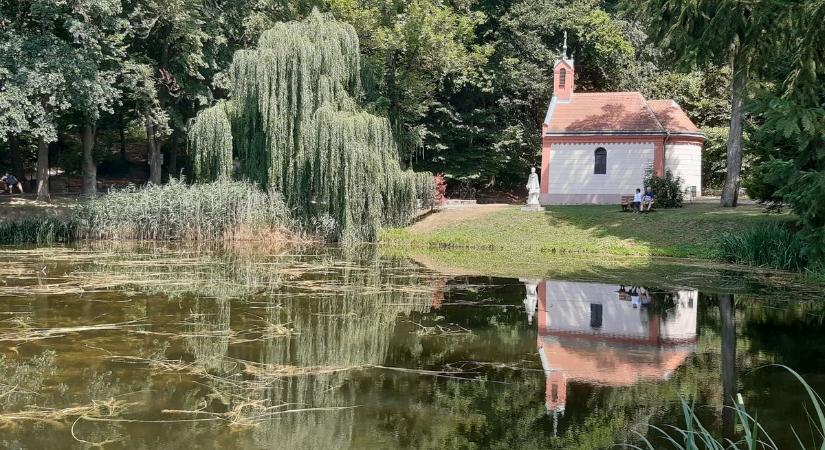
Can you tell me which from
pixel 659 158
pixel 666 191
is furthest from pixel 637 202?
pixel 659 158

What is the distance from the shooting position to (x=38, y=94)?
81.1 ft

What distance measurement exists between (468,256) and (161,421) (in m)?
15.1

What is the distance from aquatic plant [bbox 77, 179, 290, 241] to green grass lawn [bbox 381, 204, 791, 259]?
4269 mm

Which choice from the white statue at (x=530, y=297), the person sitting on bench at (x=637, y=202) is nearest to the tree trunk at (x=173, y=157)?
the person sitting on bench at (x=637, y=202)

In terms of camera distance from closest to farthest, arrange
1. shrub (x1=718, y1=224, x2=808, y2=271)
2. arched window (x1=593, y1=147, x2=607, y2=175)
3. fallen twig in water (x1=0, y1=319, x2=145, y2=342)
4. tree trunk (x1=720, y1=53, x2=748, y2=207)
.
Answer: fallen twig in water (x1=0, y1=319, x2=145, y2=342) < shrub (x1=718, y1=224, x2=808, y2=271) < tree trunk (x1=720, y1=53, x2=748, y2=207) < arched window (x1=593, y1=147, x2=607, y2=175)

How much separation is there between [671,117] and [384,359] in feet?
82.6

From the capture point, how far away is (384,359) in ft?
27.4

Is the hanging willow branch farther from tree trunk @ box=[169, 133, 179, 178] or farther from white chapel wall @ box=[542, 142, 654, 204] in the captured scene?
white chapel wall @ box=[542, 142, 654, 204]

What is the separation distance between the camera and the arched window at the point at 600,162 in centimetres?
2930

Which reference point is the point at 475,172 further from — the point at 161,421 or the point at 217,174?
the point at 161,421

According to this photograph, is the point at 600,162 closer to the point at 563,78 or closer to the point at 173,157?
the point at 563,78

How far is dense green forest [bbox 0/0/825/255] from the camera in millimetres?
23781

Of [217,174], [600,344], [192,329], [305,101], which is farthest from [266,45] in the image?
[600,344]

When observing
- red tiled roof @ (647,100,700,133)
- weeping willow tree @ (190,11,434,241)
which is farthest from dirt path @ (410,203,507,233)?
red tiled roof @ (647,100,700,133)
